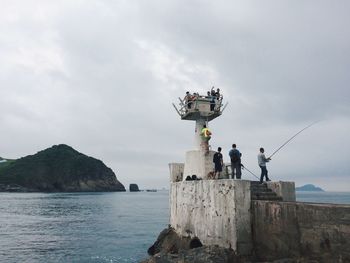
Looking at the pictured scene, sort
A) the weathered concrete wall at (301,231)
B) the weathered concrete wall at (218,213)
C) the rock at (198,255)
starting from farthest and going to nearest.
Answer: the weathered concrete wall at (218,213), the rock at (198,255), the weathered concrete wall at (301,231)

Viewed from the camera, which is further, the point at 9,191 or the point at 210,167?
the point at 9,191

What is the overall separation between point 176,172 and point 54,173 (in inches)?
6557

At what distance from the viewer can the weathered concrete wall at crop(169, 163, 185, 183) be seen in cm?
2197

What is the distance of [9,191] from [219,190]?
174 metres

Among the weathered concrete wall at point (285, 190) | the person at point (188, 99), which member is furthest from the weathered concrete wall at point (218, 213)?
the person at point (188, 99)

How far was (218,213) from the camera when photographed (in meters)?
14.2

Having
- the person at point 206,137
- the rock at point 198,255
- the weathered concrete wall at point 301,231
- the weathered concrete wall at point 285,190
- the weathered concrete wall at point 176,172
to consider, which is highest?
the person at point 206,137

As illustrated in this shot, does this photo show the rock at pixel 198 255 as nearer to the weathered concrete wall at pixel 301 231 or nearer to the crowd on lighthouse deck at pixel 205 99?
the weathered concrete wall at pixel 301 231

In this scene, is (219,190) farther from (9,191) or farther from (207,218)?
(9,191)

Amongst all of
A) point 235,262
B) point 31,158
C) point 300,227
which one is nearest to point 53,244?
point 235,262

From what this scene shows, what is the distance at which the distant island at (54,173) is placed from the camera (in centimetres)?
16975

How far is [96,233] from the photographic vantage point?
35281mm

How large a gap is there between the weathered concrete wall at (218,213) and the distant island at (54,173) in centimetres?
16679

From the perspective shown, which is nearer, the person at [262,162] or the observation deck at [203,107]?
the person at [262,162]
